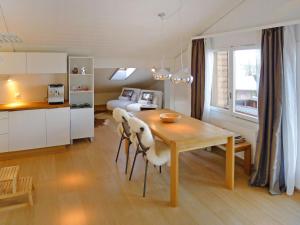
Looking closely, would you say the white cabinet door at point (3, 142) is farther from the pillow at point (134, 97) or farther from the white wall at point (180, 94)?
the pillow at point (134, 97)

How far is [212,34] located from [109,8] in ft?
6.06

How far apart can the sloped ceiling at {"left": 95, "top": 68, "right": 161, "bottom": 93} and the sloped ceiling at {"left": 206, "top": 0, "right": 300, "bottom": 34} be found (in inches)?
133

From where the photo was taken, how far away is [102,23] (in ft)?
13.2

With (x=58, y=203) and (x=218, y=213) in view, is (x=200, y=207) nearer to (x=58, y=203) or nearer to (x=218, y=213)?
(x=218, y=213)

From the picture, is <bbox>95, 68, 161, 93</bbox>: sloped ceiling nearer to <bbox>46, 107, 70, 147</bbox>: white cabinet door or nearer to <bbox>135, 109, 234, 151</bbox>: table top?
<bbox>46, 107, 70, 147</bbox>: white cabinet door

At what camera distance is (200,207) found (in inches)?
116

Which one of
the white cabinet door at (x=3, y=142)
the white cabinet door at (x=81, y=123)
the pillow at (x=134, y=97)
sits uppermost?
the pillow at (x=134, y=97)

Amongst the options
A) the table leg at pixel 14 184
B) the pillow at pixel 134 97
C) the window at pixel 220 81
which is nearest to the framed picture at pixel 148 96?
the pillow at pixel 134 97

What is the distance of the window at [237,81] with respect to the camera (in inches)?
157

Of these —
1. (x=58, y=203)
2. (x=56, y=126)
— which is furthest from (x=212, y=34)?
(x=58, y=203)

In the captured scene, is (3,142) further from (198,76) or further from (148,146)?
(198,76)

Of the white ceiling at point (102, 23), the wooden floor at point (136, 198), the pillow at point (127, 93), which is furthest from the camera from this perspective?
the pillow at point (127, 93)

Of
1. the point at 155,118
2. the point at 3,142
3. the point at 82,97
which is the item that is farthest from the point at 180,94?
the point at 3,142

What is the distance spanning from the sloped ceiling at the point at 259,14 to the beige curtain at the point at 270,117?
7.5 inches
